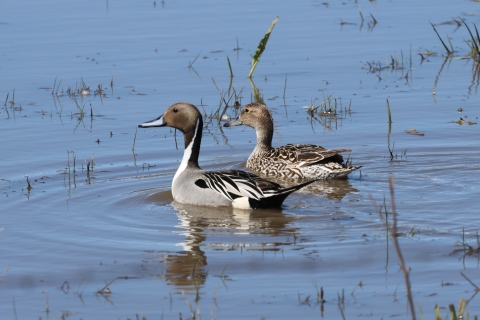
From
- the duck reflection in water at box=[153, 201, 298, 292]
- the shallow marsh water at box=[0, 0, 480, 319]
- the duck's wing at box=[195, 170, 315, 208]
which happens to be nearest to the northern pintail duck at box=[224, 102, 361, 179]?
the shallow marsh water at box=[0, 0, 480, 319]

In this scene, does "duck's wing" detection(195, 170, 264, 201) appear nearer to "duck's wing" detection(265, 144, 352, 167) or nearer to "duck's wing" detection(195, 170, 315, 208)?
"duck's wing" detection(195, 170, 315, 208)

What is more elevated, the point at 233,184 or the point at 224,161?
the point at 233,184

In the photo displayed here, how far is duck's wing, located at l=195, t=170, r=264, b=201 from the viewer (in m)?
8.18

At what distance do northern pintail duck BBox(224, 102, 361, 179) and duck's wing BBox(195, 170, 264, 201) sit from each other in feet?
4.53

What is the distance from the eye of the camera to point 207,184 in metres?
8.48

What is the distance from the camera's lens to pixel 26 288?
6012 mm

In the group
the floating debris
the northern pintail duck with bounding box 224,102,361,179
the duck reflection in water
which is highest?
the floating debris

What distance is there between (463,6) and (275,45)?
4.44m

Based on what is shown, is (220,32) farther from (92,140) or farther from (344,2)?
(92,140)

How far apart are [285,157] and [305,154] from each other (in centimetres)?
32

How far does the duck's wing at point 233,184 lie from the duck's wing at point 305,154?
4.41 feet

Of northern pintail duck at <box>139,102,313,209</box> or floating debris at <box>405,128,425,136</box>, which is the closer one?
northern pintail duck at <box>139,102,313,209</box>

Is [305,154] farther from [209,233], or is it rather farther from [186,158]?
[209,233]

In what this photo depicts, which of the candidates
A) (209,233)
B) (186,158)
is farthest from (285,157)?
(209,233)
